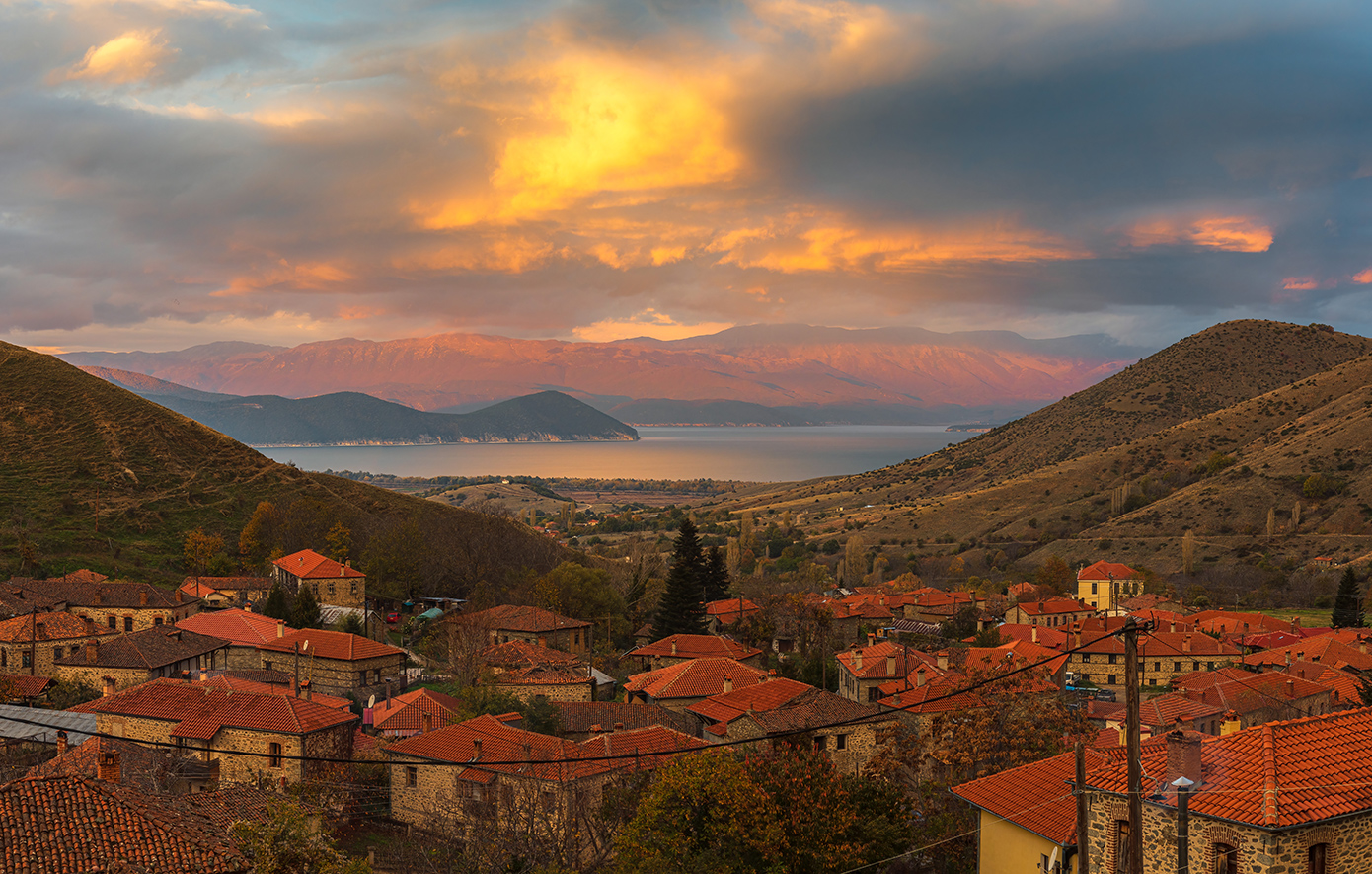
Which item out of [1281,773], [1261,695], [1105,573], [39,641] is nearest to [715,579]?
[1261,695]

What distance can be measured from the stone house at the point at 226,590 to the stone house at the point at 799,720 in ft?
123

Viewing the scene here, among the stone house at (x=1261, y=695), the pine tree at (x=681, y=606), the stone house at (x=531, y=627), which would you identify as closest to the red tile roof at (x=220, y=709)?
the stone house at (x=531, y=627)

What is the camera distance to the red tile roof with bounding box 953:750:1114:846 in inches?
785

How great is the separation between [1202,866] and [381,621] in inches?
2107

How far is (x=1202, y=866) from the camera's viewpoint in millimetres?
15273

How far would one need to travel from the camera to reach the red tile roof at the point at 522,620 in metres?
54.1

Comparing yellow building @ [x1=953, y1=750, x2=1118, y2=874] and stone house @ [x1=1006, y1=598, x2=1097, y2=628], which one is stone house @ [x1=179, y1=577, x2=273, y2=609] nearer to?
stone house @ [x1=1006, y1=598, x2=1097, y2=628]

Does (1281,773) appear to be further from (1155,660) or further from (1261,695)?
(1155,660)

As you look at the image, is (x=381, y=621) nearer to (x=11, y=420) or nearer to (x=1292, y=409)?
(x=11, y=420)

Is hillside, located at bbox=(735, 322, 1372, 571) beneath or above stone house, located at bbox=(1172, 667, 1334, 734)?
above

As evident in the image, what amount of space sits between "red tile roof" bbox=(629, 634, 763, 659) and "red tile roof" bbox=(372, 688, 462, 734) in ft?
58.1

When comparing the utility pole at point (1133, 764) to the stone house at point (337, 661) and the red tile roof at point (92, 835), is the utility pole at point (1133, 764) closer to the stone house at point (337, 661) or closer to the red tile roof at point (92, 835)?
the red tile roof at point (92, 835)

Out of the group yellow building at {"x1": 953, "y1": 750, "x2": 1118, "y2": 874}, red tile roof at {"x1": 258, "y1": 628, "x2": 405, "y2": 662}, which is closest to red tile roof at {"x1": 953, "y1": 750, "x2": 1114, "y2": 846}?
yellow building at {"x1": 953, "y1": 750, "x2": 1118, "y2": 874}

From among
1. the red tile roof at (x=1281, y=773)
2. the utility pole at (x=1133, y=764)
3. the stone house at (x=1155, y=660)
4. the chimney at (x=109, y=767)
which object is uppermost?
the utility pole at (x=1133, y=764)
